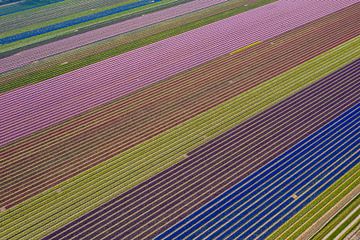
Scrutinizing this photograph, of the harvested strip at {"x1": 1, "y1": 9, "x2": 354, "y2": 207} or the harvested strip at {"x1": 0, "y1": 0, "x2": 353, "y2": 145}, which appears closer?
the harvested strip at {"x1": 1, "y1": 9, "x2": 354, "y2": 207}

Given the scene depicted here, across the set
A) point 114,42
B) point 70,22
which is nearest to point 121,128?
point 114,42

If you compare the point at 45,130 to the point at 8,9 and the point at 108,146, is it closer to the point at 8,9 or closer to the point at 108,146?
the point at 108,146

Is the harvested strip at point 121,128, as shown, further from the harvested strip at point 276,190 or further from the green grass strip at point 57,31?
the green grass strip at point 57,31

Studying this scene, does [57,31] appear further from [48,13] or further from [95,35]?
[48,13]

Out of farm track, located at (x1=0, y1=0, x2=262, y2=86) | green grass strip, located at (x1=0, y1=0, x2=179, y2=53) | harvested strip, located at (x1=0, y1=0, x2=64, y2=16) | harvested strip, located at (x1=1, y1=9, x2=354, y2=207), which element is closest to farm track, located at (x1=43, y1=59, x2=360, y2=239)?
harvested strip, located at (x1=1, y1=9, x2=354, y2=207)

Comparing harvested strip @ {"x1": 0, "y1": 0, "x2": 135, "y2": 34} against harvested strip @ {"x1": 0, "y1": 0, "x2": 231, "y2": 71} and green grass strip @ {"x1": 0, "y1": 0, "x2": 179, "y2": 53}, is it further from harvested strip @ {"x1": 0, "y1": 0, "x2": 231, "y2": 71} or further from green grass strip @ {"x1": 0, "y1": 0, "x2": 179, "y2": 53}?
harvested strip @ {"x1": 0, "y1": 0, "x2": 231, "y2": 71}

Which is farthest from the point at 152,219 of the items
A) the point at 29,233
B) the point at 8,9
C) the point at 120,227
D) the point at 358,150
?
the point at 8,9
